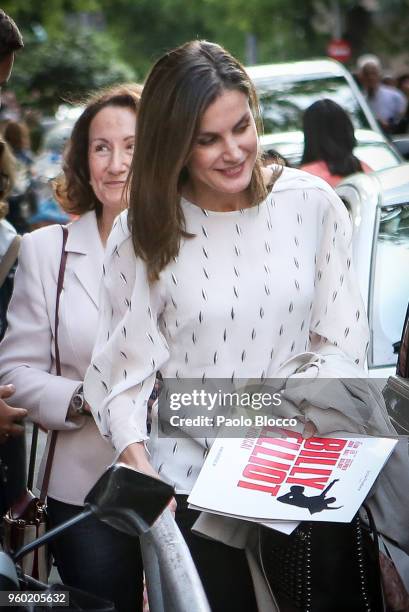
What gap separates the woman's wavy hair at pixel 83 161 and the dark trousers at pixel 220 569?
1.37 meters

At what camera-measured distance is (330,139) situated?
318 inches

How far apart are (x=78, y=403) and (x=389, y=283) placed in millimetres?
1574

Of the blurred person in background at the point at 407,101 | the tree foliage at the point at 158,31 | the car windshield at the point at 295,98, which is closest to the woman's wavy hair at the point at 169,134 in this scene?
the car windshield at the point at 295,98

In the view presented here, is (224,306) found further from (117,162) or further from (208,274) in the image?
(117,162)

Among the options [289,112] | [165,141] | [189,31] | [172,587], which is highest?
[165,141]

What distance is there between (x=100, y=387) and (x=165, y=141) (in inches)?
23.1

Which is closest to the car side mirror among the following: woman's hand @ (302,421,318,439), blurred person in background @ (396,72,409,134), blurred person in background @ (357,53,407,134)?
woman's hand @ (302,421,318,439)

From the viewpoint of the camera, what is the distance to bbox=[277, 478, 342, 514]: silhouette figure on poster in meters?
2.60

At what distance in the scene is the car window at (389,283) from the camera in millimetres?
4473

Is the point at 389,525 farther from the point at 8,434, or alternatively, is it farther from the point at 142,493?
the point at 8,434

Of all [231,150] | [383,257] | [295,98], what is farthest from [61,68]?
[231,150]

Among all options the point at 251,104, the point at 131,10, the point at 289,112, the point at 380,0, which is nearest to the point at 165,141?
the point at 251,104

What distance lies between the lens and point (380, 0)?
127ft

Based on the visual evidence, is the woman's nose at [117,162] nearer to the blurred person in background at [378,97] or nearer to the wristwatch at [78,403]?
the wristwatch at [78,403]
